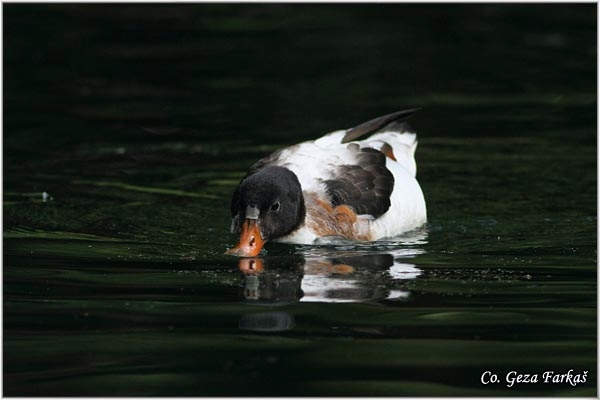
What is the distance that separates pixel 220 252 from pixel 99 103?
A: 7015 millimetres

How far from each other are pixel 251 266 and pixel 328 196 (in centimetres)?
147

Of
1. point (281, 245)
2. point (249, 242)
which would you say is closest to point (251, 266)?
point (249, 242)

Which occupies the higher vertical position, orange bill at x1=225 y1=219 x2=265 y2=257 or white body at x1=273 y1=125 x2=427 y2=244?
white body at x1=273 y1=125 x2=427 y2=244

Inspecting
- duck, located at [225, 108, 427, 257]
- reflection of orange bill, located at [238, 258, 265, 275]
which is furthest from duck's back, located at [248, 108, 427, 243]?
reflection of orange bill, located at [238, 258, 265, 275]

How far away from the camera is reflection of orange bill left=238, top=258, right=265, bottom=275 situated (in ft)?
31.9

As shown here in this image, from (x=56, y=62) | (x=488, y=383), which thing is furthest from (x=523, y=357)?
(x=56, y=62)

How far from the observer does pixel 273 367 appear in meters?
7.46

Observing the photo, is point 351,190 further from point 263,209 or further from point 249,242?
point 249,242

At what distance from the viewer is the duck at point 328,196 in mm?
10344

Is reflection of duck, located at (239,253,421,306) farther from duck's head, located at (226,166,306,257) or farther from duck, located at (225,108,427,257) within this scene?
duck, located at (225,108,427,257)

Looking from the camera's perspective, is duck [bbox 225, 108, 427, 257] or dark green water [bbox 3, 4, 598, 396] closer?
dark green water [bbox 3, 4, 598, 396]

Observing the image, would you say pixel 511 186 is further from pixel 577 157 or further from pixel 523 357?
pixel 523 357

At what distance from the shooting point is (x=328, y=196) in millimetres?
11086

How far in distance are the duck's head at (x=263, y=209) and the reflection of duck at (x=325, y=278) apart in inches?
7.5
